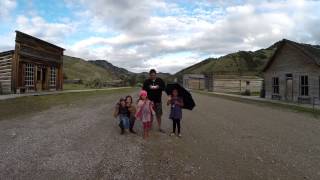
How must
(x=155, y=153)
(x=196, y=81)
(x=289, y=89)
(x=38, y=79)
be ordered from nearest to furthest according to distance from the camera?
(x=155, y=153) < (x=289, y=89) < (x=38, y=79) < (x=196, y=81)

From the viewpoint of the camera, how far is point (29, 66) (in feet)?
93.1

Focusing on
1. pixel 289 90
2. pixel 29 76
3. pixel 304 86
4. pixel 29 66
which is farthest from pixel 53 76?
pixel 304 86

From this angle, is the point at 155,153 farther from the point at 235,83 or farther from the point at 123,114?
the point at 235,83

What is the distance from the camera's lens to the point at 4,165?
19.2ft

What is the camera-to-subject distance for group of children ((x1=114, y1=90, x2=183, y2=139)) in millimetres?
9352

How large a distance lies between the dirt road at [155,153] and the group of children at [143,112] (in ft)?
1.25

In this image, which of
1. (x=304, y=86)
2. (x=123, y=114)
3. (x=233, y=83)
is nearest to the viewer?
(x=123, y=114)

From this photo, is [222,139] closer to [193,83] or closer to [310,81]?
[310,81]

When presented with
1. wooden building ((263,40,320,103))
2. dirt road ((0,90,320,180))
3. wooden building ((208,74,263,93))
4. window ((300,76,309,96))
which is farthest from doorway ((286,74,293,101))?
wooden building ((208,74,263,93))

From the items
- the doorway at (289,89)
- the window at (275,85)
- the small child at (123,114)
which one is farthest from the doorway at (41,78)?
the small child at (123,114)

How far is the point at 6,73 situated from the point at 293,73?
77.3 feet

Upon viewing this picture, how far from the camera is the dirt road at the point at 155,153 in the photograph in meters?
5.66

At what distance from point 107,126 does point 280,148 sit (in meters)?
5.39

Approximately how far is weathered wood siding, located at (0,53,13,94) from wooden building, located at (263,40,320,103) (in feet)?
74.6
